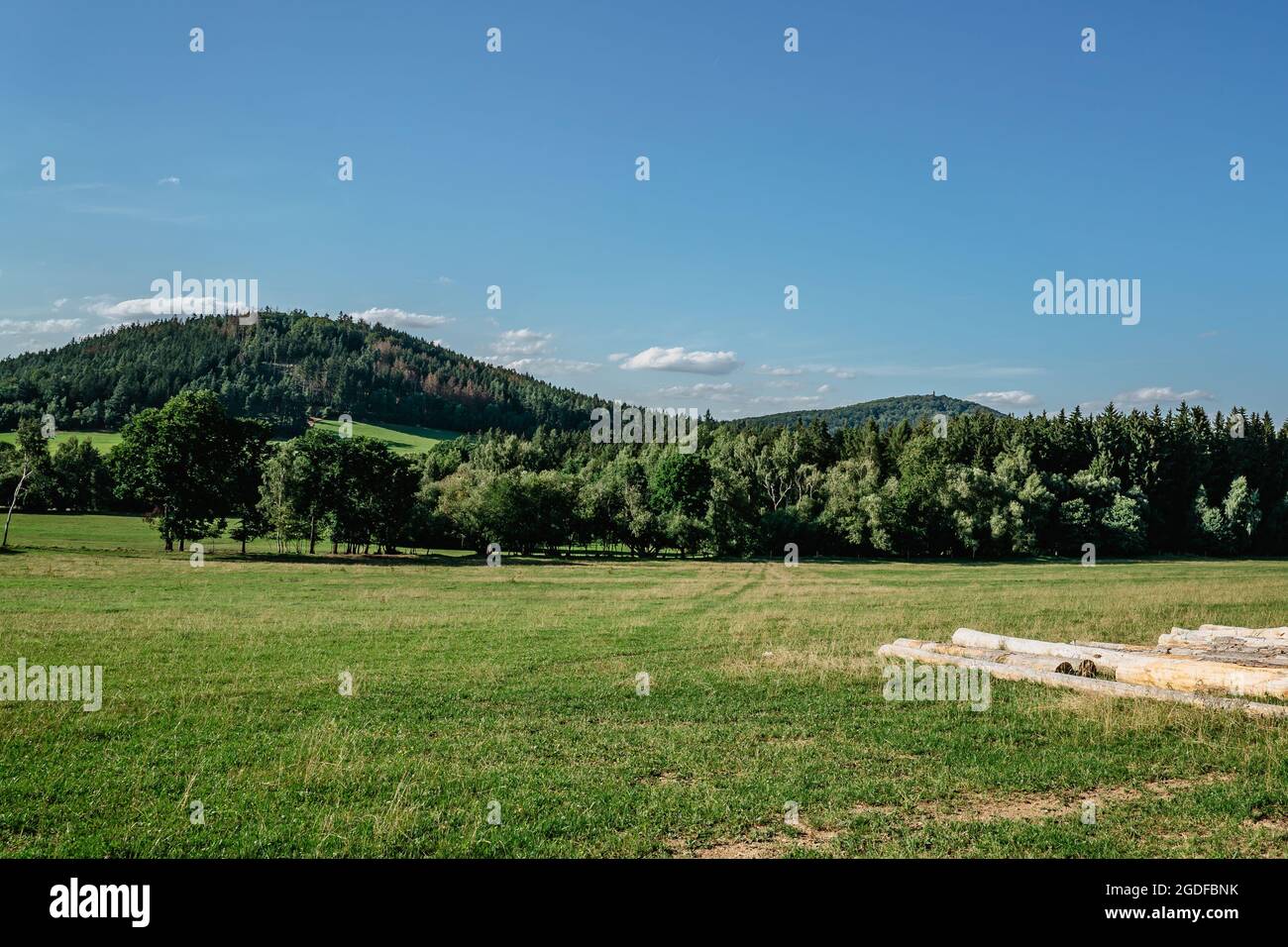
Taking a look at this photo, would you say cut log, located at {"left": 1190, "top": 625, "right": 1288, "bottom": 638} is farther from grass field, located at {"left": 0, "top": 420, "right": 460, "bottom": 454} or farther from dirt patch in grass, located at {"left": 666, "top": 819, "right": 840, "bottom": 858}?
grass field, located at {"left": 0, "top": 420, "right": 460, "bottom": 454}

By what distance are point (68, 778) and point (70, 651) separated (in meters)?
14.0

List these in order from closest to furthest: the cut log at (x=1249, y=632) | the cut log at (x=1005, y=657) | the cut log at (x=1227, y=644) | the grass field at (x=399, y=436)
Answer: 1. the cut log at (x=1005, y=657)
2. the cut log at (x=1227, y=644)
3. the cut log at (x=1249, y=632)
4. the grass field at (x=399, y=436)

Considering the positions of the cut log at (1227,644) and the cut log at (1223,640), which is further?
the cut log at (1223,640)

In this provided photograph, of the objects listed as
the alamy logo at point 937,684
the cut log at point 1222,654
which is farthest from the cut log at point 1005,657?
the cut log at point 1222,654

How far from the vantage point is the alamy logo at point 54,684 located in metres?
17.5

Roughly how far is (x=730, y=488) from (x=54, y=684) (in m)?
80.1

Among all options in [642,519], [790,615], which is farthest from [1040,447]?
[790,615]

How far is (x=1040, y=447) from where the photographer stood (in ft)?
392

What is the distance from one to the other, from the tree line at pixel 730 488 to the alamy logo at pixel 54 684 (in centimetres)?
5536

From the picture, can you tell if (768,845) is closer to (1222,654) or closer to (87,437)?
(1222,654)

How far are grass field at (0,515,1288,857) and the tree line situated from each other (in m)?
46.5
